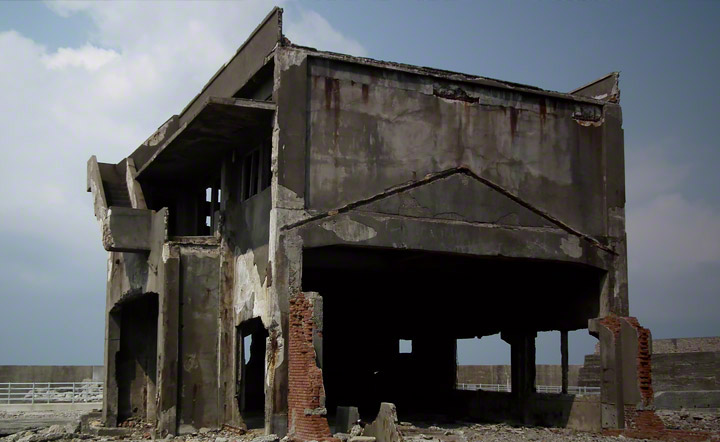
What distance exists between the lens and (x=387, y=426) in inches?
626

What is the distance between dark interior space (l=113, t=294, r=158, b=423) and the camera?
79.9ft

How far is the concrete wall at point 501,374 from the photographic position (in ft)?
127

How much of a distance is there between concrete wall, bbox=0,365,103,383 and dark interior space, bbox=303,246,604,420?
549 inches

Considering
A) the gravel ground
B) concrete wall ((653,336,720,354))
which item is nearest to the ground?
the gravel ground

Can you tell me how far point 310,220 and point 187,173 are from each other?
669 centimetres

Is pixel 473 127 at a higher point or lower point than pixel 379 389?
higher

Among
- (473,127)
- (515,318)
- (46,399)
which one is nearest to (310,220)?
(473,127)

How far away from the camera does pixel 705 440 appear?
18.2 meters

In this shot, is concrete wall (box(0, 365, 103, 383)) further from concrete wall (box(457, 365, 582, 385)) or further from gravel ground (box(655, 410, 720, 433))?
gravel ground (box(655, 410, 720, 433))

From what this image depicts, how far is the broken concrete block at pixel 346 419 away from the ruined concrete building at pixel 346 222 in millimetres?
380

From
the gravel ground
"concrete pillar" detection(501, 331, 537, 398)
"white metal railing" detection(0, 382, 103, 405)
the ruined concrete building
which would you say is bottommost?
"white metal railing" detection(0, 382, 103, 405)

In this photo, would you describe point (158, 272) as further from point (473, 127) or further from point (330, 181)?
point (473, 127)

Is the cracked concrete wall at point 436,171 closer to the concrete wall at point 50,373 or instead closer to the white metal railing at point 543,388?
the white metal railing at point 543,388

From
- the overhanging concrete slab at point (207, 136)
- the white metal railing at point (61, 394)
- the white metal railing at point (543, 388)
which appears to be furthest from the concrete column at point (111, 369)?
the white metal railing at point (543, 388)
